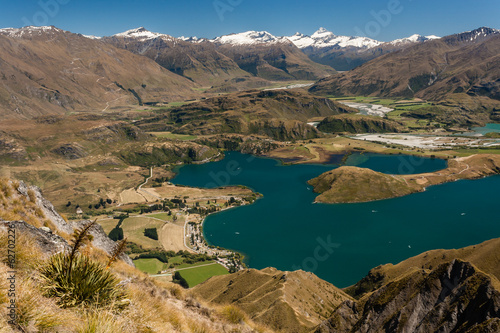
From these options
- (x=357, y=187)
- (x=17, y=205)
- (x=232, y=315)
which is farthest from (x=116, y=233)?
(x=232, y=315)

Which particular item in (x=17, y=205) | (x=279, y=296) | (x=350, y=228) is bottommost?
(x=350, y=228)

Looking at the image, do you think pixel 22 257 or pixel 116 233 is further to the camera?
pixel 116 233

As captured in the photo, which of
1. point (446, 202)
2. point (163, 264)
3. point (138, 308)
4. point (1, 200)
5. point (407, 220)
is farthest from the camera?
point (446, 202)

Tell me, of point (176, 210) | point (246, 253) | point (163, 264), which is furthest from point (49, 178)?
point (246, 253)

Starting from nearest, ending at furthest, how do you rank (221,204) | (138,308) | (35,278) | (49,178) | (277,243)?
(35,278) → (138,308) → (277,243) → (221,204) → (49,178)

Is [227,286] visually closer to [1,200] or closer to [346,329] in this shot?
[346,329]

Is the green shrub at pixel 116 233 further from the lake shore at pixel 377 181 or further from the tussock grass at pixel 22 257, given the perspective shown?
the tussock grass at pixel 22 257

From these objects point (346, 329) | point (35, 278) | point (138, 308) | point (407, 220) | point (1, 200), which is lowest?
point (407, 220)

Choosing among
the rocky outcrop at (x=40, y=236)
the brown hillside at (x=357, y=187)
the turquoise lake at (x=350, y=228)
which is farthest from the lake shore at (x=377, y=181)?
the rocky outcrop at (x=40, y=236)

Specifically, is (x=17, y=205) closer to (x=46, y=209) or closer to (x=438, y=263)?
(x=46, y=209)
